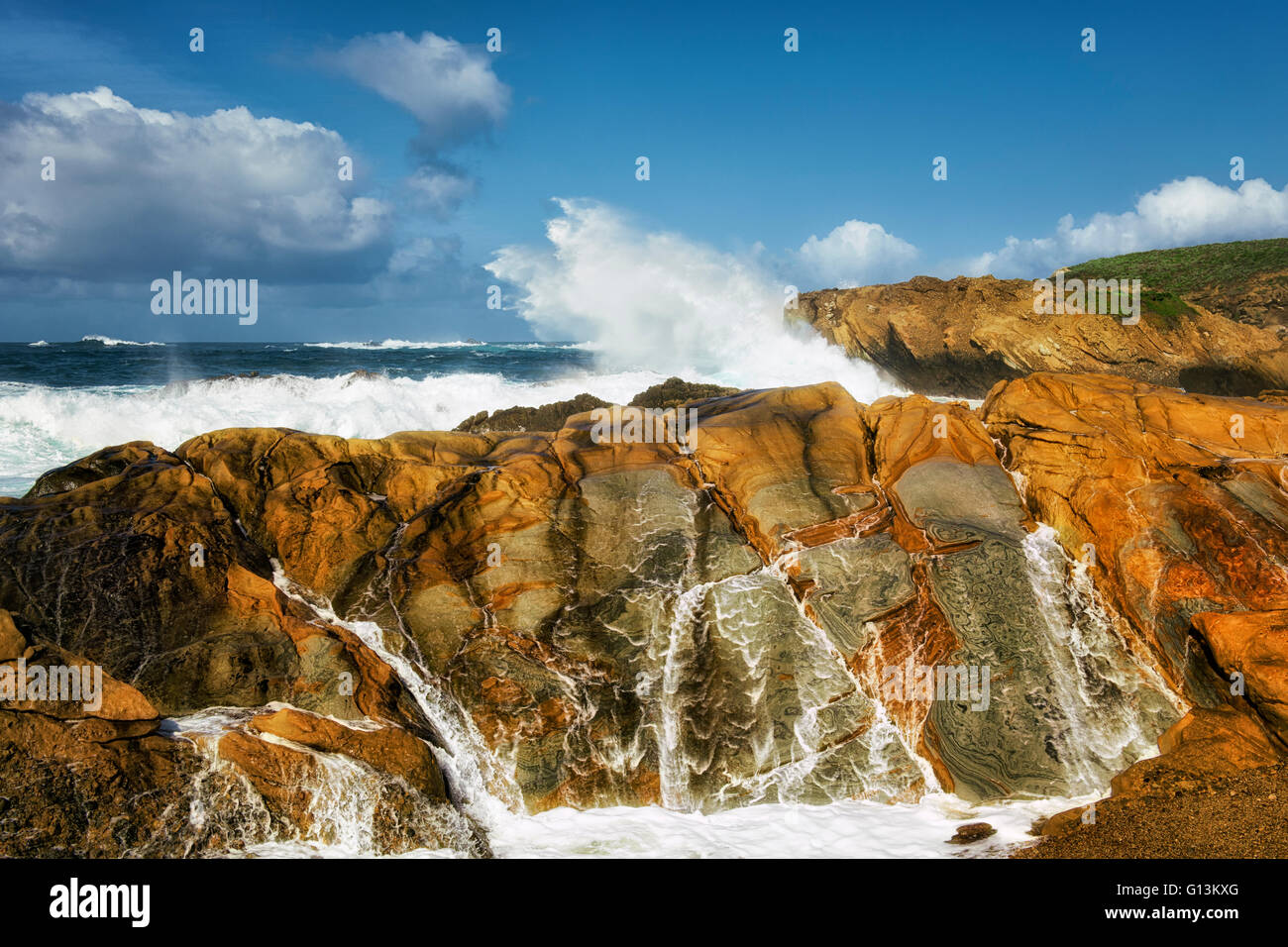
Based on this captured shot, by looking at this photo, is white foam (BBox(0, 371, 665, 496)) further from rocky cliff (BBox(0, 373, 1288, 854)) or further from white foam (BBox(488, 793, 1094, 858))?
white foam (BBox(488, 793, 1094, 858))

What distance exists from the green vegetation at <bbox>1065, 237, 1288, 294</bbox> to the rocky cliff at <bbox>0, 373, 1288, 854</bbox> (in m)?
32.2

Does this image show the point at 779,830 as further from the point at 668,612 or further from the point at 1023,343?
the point at 1023,343

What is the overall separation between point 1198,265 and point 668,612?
51.2 meters

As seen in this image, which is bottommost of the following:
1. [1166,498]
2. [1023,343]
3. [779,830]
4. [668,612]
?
[779,830]

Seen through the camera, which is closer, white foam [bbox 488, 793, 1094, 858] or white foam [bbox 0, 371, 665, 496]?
white foam [bbox 488, 793, 1094, 858]

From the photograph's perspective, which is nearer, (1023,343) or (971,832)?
(971,832)

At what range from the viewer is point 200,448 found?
36.8 ft

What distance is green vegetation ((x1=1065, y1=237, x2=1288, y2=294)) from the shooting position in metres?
40.8

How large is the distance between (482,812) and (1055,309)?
981 inches

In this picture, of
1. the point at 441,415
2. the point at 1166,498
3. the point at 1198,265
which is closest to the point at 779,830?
the point at 1166,498

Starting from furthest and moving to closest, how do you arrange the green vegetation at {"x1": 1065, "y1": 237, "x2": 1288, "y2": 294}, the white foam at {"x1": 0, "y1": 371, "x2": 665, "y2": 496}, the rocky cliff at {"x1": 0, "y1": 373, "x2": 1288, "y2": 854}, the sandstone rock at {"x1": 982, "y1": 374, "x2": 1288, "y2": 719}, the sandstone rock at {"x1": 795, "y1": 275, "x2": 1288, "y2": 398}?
the green vegetation at {"x1": 1065, "y1": 237, "x2": 1288, "y2": 294} → the sandstone rock at {"x1": 795, "y1": 275, "x2": 1288, "y2": 398} → the white foam at {"x1": 0, "y1": 371, "x2": 665, "y2": 496} → the sandstone rock at {"x1": 982, "y1": 374, "x2": 1288, "y2": 719} → the rocky cliff at {"x1": 0, "y1": 373, "x2": 1288, "y2": 854}

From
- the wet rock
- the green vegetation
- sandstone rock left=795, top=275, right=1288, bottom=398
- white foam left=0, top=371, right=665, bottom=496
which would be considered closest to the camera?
the wet rock

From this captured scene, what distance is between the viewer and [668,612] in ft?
32.1

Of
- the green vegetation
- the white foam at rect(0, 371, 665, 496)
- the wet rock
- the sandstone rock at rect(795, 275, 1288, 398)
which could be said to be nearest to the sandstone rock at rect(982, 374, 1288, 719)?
the wet rock
